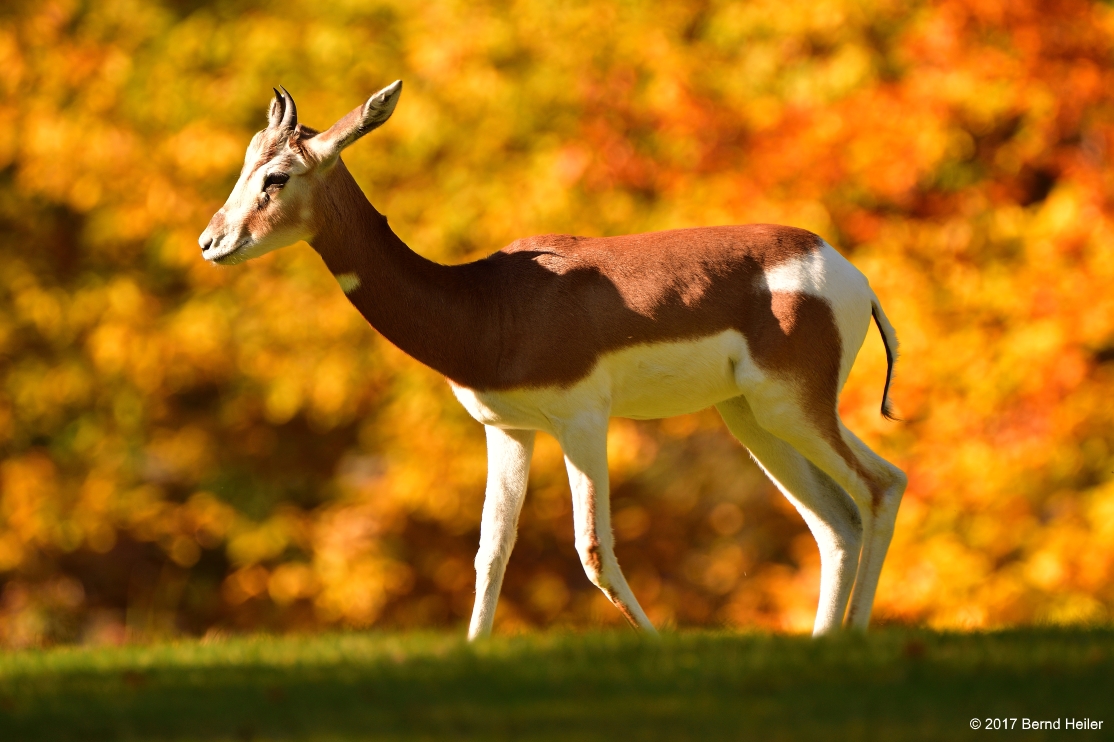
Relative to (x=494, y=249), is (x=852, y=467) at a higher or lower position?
lower

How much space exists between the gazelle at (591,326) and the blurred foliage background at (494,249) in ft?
12.4

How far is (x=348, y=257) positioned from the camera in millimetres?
5445

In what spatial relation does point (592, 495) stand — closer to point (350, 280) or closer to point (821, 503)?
point (821, 503)

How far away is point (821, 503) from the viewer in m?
5.83

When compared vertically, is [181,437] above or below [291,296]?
below

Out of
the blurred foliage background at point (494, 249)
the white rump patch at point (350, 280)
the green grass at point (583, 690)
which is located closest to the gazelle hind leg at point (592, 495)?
the green grass at point (583, 690)

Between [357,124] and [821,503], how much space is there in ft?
8.23

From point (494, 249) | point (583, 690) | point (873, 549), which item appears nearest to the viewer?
point (583, 690)

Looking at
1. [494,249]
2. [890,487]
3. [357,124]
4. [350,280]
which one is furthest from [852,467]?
[494,249]

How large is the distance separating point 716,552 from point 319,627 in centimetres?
340

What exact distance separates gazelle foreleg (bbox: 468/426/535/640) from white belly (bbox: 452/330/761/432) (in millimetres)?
164

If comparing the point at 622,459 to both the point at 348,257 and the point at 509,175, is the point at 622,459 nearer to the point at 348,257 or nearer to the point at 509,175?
the point at 509,175

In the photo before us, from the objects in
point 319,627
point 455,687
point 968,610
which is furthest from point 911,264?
point 455,687

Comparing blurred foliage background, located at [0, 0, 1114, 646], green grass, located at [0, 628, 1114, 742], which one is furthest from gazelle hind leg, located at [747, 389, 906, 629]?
blurred foliage background, located at [0, 0, 1114, 646]
